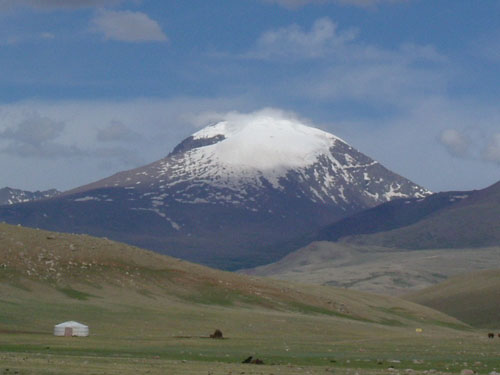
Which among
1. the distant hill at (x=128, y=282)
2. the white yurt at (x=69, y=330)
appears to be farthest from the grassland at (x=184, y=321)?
the white yurt at (x=69, y=330)

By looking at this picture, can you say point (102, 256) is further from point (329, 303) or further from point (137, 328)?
point (137, 328)

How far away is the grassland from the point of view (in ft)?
164

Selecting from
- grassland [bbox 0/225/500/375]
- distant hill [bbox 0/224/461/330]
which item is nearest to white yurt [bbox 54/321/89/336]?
grassland [bbox 0/225/500/375]

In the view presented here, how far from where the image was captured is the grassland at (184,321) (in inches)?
1966

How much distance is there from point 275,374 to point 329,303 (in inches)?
4373

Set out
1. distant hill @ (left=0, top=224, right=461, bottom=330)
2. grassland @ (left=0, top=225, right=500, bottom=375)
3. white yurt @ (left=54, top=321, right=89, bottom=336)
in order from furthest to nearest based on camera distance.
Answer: distant hill @ (left=0, top=224, right=461, bottom=330) < white yurt @ (left=54, top=321, right=89, bottom=336) < grassland @ (left=0, top=225, right=500, bottom=375)

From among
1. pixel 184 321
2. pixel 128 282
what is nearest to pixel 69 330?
pixel 184 321

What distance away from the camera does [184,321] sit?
10444 centimetres

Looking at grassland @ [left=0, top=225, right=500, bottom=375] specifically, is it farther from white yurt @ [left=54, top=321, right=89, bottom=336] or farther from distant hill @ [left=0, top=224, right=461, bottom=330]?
white yurt @ [left=54, top=321, right=89, bottom=336]

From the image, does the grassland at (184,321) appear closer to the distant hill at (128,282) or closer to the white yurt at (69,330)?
the distant hill at (128,282)

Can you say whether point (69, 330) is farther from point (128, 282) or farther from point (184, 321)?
point (128, 282)

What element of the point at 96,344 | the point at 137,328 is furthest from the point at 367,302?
the point at 96,344

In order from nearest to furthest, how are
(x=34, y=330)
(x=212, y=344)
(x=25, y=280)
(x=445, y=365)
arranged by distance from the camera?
(x=445, y=365) < (x=212, y=344) < (x=34, y=330) < (x=25, y=280)

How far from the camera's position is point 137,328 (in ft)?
310
